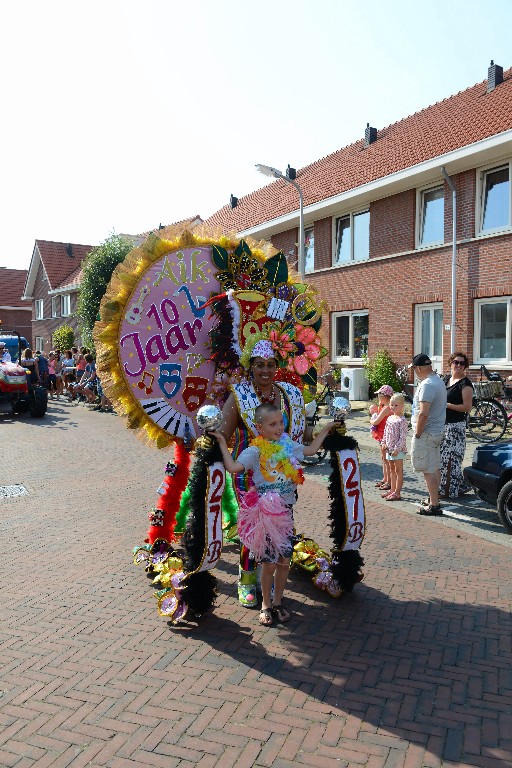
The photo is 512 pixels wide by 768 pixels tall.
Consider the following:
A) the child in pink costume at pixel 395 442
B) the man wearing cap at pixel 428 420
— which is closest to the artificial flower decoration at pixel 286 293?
the man wearing cap at pixel 428 420

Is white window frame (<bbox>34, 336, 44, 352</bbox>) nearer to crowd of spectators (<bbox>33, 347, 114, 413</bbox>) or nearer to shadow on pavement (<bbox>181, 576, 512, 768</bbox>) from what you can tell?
crowd of spectators (<bbox>33, 347, 114, 413</bbox>)

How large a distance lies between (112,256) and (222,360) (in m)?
23.1

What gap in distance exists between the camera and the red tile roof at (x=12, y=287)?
46781 millimetres

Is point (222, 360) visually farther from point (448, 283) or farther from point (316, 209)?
point (316, 209)

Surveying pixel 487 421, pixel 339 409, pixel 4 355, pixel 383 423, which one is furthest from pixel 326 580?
pixel 4 355

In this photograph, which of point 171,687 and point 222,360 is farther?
point 222,360

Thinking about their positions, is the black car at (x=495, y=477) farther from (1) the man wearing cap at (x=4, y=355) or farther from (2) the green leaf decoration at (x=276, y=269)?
(1) the man wearing cap at (x=4, y=355)

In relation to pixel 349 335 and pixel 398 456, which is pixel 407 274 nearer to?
pixel 349 335

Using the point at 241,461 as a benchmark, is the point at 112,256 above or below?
above

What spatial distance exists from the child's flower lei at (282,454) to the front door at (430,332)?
12.0 metres

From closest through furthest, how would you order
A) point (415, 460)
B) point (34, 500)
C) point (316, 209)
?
point (415, 460) → point (34, 500) → point (316, 209)

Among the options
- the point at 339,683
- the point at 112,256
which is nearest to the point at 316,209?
the point at 112,256

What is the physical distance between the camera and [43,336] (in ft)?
138

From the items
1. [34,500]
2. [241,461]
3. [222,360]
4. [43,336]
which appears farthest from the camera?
[43,336]
